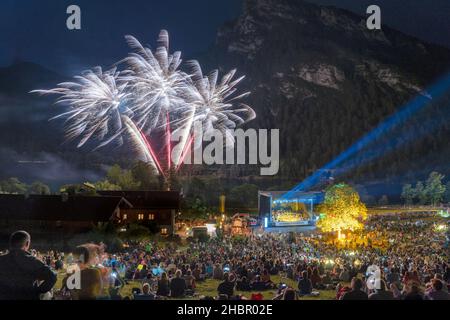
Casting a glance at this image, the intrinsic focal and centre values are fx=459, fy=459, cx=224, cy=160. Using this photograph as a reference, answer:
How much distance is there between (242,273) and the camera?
1296 centimetres

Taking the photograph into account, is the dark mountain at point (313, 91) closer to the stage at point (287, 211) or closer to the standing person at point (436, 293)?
the stage at point (287, 211)

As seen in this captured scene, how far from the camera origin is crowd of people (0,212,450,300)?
282 inches

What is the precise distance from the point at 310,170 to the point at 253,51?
5752 cm

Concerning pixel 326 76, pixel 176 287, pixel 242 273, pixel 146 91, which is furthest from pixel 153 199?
pixel 326 76

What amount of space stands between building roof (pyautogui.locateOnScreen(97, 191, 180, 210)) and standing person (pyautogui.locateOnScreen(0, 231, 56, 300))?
23.7 meters

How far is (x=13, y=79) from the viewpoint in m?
60.4

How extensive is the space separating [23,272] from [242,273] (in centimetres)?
746

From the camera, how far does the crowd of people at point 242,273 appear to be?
7160 millimetres

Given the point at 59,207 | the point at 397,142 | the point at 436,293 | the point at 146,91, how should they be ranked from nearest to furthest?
the point at 436,293 < the point at 59,207 < the point at 146,91 < the point at 397,142

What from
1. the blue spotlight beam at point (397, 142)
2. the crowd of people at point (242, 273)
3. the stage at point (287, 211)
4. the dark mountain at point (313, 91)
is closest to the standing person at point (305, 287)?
the crowd of people at point (242, 273)

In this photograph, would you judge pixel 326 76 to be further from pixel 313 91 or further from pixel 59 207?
pixel 59 207

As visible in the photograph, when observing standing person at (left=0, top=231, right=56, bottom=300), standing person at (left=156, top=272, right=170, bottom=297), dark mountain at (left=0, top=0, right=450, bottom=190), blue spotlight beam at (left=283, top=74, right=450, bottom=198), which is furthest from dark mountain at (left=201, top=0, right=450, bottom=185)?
standing person at (left=0, top=231, right=56, bottom=300)

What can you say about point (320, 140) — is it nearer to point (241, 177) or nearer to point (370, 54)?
point (241, 177)
